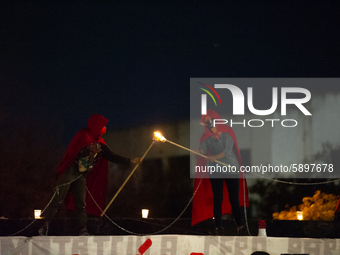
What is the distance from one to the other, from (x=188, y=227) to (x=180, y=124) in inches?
83.3

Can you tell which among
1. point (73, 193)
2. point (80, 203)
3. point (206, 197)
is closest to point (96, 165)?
point (73, 193)

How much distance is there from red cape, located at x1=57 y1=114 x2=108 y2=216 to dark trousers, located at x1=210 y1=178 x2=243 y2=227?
1514 mm

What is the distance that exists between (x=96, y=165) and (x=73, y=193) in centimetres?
68

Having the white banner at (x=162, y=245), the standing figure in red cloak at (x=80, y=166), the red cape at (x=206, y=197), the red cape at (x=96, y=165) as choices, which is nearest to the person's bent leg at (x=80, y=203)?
the standing figure in red cloak at (x=80, y=166)

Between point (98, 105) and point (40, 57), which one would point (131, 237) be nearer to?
point (98, 105)

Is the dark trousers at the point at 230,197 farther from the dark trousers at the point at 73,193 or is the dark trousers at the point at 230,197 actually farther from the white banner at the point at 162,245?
the dark trousers at the point at 73,193

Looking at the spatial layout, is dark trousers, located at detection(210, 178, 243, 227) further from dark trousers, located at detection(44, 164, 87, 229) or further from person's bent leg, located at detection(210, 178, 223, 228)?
dark trousers, located at detection(44, 164, 87, 229)

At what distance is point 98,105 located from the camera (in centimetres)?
688

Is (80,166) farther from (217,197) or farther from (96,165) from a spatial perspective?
(217,197)

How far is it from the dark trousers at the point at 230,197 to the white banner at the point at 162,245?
551 millimetres

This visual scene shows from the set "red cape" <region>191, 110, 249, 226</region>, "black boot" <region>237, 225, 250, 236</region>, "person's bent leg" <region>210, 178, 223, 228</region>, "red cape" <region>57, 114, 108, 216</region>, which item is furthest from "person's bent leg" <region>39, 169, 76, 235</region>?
"black boot" <region>237, 225, 250, 236</region>

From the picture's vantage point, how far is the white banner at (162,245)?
4551mm

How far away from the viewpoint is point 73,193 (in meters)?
5.12

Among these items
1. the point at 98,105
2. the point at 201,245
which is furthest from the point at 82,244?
the point at 98,105
